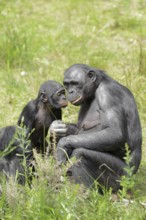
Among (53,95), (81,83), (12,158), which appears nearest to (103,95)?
(81,83)

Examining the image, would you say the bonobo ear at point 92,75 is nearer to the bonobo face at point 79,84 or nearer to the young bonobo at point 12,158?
the bonobo face at point 79,84

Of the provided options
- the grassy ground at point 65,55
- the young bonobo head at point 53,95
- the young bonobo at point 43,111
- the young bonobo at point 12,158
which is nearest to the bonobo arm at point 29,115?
the young bonobo at point 43,111

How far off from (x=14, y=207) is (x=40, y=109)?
2283mm

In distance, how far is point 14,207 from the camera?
20.8 feet

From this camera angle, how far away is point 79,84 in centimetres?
762

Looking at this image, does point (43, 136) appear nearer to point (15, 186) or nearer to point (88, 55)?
point (15, 186)

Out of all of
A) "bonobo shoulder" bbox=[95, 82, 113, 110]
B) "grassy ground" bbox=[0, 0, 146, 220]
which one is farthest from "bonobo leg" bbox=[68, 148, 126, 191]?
"bonobo shoulder" bbox=[95, 82, 113, 110]

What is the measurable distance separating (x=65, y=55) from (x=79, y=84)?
3.47 meters

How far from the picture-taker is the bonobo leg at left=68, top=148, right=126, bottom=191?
23.6ft

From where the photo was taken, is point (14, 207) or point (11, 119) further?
point (11, 119)

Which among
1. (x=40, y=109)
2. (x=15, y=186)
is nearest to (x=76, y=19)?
(x=40, y=109)

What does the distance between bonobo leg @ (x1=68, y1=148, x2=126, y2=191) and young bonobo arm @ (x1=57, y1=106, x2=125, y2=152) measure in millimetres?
78

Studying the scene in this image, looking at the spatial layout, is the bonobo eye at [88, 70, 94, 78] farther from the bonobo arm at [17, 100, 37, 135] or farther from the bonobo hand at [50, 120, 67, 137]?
the bonobo arm at [17, 100, 37, 135]

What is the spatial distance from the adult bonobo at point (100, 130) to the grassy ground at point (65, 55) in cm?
39
